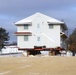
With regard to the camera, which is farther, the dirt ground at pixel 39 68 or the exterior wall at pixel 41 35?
the exterior wall at pixel 41 35

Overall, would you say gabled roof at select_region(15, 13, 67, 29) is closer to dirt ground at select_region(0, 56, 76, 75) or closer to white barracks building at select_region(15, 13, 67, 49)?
white barracks building at select_region(15, 13, 67, 49)

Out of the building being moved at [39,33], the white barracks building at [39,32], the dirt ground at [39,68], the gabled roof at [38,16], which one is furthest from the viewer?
the gabled roof at [38,16]

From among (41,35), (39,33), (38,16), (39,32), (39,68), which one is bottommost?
(39,68)

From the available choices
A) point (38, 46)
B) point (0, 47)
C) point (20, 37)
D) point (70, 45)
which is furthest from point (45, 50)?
point (0, 47)

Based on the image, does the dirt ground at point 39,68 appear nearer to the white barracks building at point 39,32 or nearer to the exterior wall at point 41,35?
the exterior wall at point 41,35

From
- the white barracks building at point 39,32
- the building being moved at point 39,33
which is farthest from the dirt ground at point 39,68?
the white barracks building at point 39,32

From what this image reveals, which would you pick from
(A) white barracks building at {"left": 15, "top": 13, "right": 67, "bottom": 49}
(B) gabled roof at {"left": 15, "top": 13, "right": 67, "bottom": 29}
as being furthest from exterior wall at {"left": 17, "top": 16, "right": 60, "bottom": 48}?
(B) gabled roof at {"left": 15, "top": 13, "right": 67, "bottom": 29}

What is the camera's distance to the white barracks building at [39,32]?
71.8m

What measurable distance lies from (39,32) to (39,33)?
26 centimetres

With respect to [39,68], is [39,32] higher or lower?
higher

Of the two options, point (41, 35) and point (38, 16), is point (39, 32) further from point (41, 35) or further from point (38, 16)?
point (38, 16)

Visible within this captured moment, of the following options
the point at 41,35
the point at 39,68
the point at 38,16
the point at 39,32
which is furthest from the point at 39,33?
the point at 39,68

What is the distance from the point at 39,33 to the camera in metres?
72.8

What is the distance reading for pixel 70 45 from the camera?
279 ft
